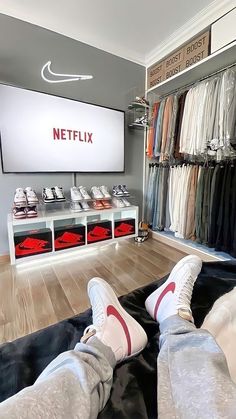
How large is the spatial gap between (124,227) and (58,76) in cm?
149

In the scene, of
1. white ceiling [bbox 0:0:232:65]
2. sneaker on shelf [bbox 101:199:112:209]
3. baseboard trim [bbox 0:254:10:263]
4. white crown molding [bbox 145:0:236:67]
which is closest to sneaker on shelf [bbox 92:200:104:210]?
sneaker on shelf [bbox 101:199:112:209]

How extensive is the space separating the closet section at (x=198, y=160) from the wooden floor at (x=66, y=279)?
37 centimetres

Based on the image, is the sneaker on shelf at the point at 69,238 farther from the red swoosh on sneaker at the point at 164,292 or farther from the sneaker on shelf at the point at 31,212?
the red swoosh on sneaker at the point at 164,292

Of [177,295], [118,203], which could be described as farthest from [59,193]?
[177,295]

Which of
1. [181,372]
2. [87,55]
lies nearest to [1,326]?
[181,372]

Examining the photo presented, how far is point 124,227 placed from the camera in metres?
1.93

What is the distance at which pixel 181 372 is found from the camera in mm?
343

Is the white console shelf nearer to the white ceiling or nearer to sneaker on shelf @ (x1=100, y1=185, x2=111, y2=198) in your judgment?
sneaker on shelf @ (x1=100, y1=185, x2=111, y2=198)

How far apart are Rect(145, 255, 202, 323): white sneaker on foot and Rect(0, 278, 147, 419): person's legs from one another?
95 mm

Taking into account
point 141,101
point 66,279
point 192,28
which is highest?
point 192,28

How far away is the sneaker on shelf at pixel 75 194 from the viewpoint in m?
1.72

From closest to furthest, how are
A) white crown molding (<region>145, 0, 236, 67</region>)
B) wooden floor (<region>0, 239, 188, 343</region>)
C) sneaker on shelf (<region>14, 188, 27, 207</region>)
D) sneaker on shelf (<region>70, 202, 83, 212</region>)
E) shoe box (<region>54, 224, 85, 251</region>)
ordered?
wooden floor (<region>0, 239, 188, 343</region>) → white crown molding (<region>145, 0, 236, 67</region>) → sneaker on shelf (<region>14, 188, 27, 207</region>) → shoe box (<region>54, 224, 85, 251</region>) → sneaker on shelf (<region>70, 202, 83, 212</region>)

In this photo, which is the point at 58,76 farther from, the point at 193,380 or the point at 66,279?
the point at 193,380

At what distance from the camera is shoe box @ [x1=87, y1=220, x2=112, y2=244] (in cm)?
173
